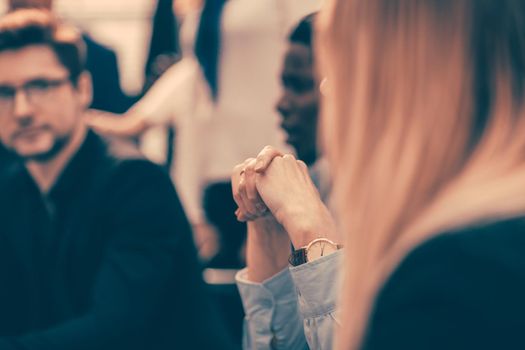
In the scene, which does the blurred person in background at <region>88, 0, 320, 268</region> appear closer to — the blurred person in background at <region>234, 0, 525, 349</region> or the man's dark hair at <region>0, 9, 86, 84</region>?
the man's dark hair at <region>0, 9, 86, 84</region>

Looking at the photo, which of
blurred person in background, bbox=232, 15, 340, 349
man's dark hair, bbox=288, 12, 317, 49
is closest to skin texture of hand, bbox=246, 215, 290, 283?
blurred person in background, bbox=232, 15, 340, 349

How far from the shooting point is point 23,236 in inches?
99.5

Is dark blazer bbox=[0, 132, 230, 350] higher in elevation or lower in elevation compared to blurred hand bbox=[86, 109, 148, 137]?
lower

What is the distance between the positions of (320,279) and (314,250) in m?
0.05

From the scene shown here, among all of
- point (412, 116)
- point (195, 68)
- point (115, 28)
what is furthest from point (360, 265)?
point (115, 28)

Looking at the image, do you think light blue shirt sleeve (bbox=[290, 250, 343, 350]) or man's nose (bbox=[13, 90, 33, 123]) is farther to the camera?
man's nose (bbox=[13, 90, 33, 123])

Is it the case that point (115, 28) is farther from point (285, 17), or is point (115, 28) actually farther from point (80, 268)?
point (80, 268)

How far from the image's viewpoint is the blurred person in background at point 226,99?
3.26 meters

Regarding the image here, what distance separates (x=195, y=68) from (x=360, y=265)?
2.86 m

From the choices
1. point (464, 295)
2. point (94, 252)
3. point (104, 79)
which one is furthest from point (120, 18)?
point (464, 295)

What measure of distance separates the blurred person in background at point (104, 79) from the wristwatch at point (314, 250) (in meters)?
2.77

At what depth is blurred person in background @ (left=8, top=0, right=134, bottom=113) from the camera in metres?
4.20

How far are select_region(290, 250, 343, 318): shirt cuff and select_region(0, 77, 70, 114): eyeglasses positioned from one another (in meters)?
1.47

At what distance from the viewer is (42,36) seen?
9.30ft
